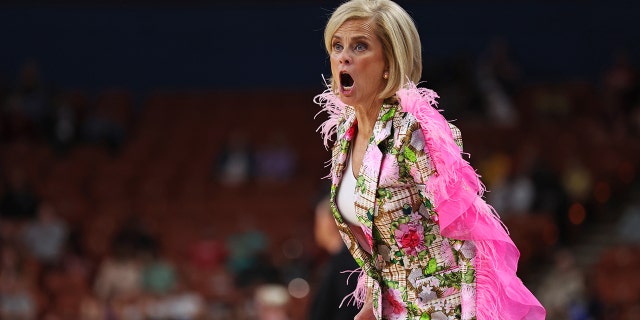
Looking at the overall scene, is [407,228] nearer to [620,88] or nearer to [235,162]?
[235,162]

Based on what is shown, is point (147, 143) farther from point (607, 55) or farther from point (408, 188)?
point (408, 188)

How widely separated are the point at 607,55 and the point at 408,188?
13.6 metres

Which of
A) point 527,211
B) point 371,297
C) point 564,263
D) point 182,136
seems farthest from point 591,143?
point 371,297

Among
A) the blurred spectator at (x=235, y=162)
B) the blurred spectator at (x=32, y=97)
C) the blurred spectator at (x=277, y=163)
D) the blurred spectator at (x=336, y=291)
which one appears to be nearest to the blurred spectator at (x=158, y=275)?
the blurred spectator at (x=235, y=162)

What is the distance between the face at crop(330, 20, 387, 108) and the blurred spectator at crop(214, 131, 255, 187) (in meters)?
10.4

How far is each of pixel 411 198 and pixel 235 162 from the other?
1079 cm

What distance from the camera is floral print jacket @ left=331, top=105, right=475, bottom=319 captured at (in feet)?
8.72

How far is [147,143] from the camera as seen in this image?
1384cm

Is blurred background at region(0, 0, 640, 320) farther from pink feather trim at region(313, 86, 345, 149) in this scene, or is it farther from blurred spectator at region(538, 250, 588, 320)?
pink feather trim at region(313, 86, 345, 149)

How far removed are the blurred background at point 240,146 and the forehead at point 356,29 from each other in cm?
563

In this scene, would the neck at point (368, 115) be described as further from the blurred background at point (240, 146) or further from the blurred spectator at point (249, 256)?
the blurred spectator at point (249, 256)

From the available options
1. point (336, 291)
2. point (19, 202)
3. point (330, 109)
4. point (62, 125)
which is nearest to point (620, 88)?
point (62, 125)

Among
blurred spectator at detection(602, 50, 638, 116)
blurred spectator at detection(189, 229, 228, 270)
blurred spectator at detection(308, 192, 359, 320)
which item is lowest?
blurred spectator at detection(308, 192, 359, 320)

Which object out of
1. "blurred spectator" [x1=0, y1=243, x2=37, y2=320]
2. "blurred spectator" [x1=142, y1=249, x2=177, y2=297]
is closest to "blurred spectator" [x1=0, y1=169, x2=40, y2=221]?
"blurred spectator" [x1=0, y1=243, x2=37, y2=320]
